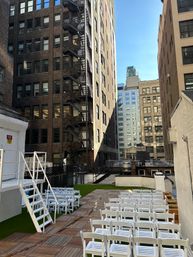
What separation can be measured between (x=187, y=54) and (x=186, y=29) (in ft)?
A: 12.1

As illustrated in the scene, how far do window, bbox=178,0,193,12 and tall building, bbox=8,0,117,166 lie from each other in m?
14.1

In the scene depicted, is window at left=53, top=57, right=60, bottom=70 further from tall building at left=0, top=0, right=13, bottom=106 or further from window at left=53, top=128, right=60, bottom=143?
window at left=53, top=128, right=60, bottom=143

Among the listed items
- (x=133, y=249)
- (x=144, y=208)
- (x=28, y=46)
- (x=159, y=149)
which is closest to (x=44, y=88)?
(x=28, y=46)

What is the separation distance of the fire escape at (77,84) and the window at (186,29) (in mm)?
14000

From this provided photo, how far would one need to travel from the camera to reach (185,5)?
32.3 meters

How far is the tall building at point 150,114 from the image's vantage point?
98000 mm

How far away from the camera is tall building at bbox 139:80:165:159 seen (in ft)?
322

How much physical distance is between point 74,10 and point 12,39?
12.2 m

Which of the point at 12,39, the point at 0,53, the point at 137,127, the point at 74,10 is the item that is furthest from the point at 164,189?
the point at 137,127

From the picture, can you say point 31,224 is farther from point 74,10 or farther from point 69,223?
point 74,10

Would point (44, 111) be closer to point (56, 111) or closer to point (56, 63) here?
point (56, 111)

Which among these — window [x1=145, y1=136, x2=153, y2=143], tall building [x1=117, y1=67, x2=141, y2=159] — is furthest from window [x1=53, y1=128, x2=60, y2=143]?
tall building [x1=117, y1=67, x2=141, y2=159]

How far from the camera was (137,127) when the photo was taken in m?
144

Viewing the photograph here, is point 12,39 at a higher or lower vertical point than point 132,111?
lower
